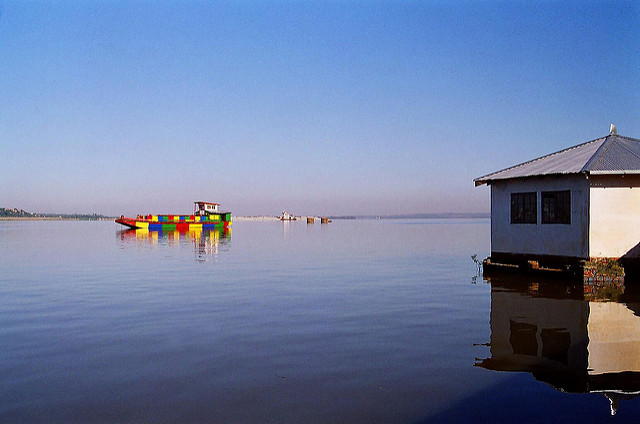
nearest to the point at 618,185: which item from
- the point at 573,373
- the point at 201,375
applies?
the point at 573,373

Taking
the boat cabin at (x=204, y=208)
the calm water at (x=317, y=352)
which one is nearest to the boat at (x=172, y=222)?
the boat cabin at (x=204, y=208)

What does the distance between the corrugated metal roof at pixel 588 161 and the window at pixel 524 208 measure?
85cm

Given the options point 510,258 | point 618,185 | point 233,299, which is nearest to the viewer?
point 233,299

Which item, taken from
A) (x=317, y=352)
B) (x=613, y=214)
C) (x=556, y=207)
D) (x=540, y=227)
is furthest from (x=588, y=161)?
(x=317, y=352)

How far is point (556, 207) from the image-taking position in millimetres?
18859

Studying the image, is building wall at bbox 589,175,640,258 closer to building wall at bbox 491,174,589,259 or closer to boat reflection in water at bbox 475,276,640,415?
building wall at bbox 491,174,589,259

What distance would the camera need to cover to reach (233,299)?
16.1m

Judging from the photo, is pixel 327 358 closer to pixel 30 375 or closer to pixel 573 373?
pixel 573 373

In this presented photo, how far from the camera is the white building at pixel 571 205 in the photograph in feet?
57.9

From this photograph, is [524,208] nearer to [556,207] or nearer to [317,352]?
[556,207]

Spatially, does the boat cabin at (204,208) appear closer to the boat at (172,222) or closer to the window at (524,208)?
the boat at (172,222)

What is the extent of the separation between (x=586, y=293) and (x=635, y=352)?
7280mm

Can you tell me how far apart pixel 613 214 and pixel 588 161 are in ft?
6.45

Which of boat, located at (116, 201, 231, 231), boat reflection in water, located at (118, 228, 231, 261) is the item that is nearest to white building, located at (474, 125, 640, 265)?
boat reflection in water, located at (118, 228, 231, 261)
